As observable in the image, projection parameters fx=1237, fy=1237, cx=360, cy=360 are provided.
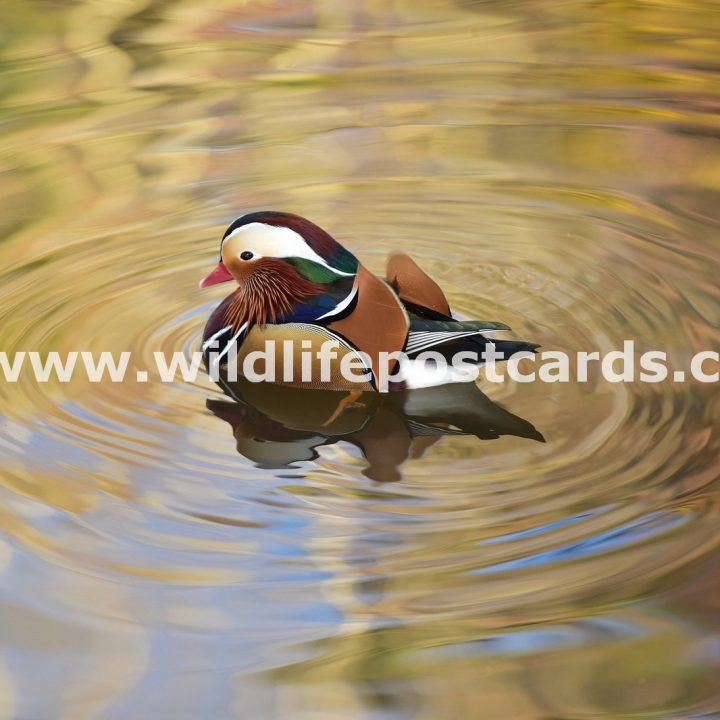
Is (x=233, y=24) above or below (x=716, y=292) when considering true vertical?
above

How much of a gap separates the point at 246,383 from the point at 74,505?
0.77 metres

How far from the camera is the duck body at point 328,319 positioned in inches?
136

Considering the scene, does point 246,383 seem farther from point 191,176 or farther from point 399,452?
point 191,176

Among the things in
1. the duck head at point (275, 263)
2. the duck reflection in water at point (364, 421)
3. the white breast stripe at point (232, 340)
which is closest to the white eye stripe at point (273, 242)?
the duck head at point (275, 263)

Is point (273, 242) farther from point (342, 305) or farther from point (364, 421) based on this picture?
point (364, 421)

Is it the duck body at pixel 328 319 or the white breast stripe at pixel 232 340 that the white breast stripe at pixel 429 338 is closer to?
the duck body at pixel 328 319

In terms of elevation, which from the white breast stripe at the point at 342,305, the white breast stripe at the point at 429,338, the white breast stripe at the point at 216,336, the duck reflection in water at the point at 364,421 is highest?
the white breast stripe at the point at 342,305

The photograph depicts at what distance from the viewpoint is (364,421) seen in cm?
346

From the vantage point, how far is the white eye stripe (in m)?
3.57

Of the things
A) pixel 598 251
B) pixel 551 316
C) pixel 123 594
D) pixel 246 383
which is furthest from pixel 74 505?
pixel 598 251

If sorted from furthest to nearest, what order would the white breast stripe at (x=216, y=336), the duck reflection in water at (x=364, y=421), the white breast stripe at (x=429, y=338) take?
the white breast stripe at (x=216, y=336), the white breast stripe at (x=429, y=338), the duck reflection in water at (x=364, y=421)

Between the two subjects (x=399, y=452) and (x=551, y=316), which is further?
(x=551, y=316)

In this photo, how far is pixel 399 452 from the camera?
328 cm

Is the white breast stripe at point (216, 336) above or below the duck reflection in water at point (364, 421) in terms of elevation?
above
